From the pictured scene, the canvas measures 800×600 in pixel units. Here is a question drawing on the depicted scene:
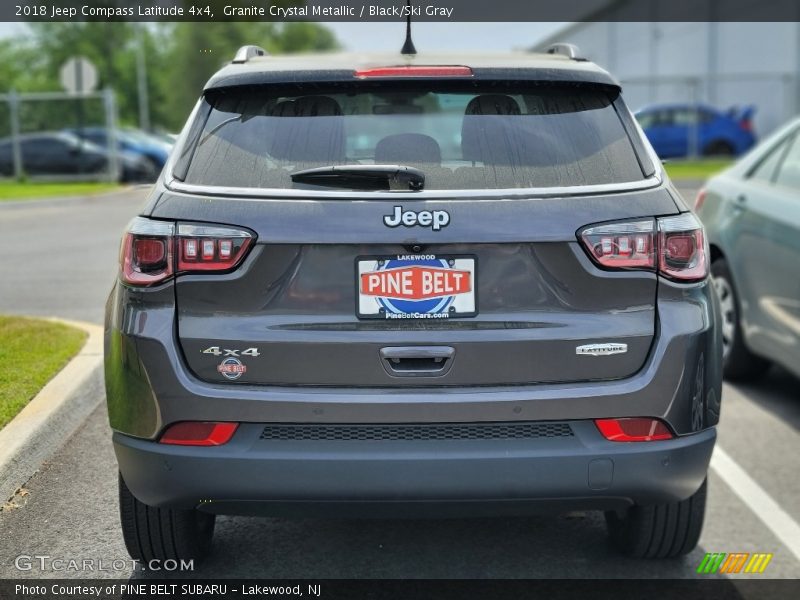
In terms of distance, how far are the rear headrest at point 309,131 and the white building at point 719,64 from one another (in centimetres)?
2661

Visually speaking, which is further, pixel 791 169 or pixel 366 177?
pixel 791 169

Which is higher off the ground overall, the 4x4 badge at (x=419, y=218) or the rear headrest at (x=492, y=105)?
the rear headrest at (x=492, y=105)

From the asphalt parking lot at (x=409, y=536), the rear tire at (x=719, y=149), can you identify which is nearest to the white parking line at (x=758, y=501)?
the asphalt parking lot at (x=409, y=536)

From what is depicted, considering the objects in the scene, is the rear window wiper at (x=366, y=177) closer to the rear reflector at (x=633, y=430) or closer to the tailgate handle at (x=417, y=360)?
the tailgate handle at (x=417, y=360)

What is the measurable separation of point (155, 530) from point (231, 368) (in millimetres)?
798

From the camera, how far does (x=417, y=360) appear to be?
318 centimetres

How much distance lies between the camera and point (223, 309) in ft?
10.5

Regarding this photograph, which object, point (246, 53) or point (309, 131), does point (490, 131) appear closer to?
point (309, 131)

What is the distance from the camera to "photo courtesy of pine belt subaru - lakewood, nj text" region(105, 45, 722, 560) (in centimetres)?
314

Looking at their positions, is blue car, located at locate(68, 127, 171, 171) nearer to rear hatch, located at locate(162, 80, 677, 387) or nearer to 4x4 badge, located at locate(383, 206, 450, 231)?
rear hatch, located at locate(162, 80, 677, 387)

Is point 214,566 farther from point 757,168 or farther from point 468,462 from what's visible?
point 757,168

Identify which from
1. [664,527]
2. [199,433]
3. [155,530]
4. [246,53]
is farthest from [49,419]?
[664,527]

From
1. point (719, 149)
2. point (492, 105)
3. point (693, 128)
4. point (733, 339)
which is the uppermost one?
point (492, 105)

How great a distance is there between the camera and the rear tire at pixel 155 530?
3.62 metres
